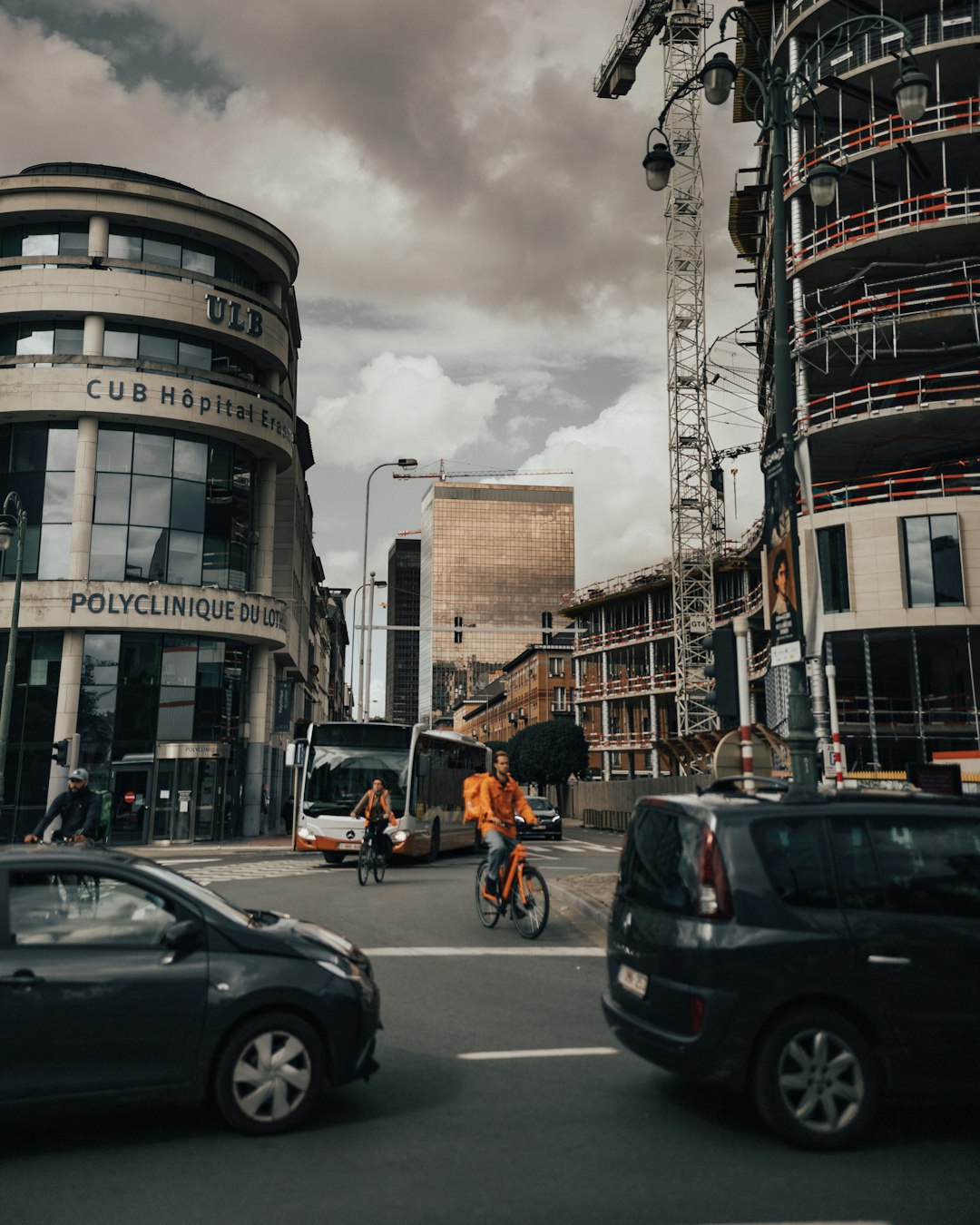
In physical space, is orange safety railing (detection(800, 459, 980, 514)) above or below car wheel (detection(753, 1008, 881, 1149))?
above

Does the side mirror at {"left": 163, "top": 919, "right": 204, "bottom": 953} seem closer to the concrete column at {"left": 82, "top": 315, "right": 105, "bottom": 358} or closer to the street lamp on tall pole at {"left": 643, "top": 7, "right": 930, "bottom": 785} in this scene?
the street lamp on tall pole at {"left": 643, "top": 7, "right": 930, "bottom": 785}

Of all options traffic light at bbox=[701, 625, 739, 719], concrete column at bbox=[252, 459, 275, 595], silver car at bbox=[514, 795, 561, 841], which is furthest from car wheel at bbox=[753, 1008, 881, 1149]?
silver car at bbox=[514, 795, 561, 841]

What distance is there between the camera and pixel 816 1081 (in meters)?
5.07

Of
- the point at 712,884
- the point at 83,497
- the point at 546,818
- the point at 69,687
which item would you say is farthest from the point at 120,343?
the point at 712,884

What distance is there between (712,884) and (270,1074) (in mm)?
2306

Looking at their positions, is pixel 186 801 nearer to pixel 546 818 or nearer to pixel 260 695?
pixel 260 695

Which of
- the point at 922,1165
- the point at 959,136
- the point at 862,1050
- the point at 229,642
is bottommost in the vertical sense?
the point at 922,1165

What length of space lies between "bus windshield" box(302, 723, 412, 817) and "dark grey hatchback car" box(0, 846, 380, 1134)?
17.4m

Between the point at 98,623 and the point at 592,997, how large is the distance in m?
27.3

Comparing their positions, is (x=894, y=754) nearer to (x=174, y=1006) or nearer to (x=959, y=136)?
(x=959, y=136)

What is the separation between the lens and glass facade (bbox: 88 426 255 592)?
111 ft

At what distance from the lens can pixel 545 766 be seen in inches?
2817

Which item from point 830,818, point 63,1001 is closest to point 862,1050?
point 830,818

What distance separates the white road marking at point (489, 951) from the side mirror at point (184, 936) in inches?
211
